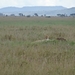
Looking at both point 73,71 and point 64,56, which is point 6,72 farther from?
point 64,56

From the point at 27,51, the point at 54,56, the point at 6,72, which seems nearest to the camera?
the point at 6,72

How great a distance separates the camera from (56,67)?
6.89 m

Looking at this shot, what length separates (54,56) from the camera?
8.89m

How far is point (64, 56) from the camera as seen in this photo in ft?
29.5

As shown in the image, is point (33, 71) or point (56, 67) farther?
point (56, 67)

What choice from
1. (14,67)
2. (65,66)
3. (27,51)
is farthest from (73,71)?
(27,51)

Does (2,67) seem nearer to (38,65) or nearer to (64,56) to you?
(38,65)

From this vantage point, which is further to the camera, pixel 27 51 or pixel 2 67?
pixel 27 51

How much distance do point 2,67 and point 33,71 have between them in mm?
899

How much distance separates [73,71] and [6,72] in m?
1.76

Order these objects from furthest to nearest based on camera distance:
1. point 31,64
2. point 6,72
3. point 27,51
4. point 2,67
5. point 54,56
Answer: point 27,51
point 54,56
point 31,64
point 2,67
point 6,72

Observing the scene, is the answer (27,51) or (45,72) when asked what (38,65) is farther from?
(27,51)

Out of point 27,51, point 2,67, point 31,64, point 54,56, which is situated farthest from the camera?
point 27,51

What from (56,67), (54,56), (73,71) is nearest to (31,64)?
(56,67)
